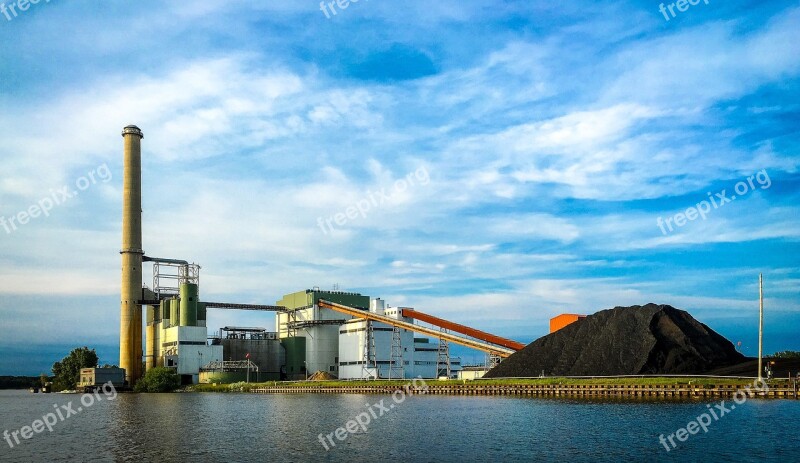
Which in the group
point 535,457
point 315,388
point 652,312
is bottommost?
point 315,388

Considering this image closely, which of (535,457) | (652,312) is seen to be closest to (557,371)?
(652,312)

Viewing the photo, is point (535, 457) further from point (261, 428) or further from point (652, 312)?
point (652, 312)

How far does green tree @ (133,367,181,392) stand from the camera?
408 feet

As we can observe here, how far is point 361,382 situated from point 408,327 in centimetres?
1344

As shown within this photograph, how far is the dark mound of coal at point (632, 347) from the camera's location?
242 feet

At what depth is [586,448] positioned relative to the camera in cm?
3712

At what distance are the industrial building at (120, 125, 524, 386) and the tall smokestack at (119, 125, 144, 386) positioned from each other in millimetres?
187

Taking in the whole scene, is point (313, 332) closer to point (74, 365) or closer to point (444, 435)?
point (74, 365)

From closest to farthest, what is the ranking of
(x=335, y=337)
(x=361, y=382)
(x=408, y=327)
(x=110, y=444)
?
(x=110, y=444) → (x=361, y=382) → (x=408, y=327) → (x=335, y=337)

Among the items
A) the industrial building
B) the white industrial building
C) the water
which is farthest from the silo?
the water

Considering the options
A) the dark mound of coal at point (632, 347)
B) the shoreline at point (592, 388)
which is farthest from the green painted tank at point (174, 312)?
the dark mound of coal at point (632, 347)

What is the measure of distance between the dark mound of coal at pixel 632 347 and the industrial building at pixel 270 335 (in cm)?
2396

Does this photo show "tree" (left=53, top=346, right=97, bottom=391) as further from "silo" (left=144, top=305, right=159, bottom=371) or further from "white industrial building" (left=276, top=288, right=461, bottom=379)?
"white industrial building" (left=276, top=288, right=461, bottom=379)

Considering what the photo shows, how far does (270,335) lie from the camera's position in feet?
490
